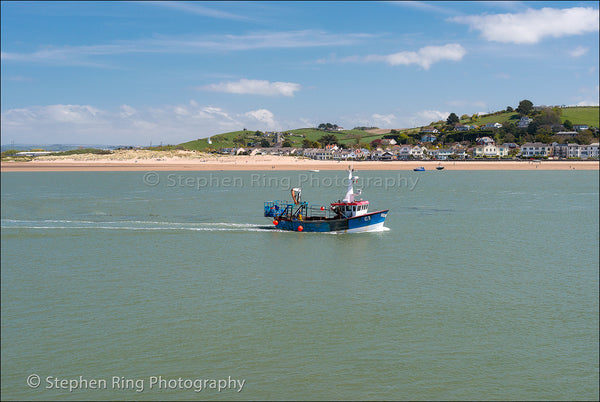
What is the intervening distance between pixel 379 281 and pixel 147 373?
52.8 feet

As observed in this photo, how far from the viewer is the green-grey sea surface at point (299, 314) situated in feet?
60.6

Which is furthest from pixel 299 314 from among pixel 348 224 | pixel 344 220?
pixel 348 224

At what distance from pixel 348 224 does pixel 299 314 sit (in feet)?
83.1

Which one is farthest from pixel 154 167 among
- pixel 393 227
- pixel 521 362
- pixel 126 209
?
pixel 521 362

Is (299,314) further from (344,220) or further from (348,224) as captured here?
(348,224)

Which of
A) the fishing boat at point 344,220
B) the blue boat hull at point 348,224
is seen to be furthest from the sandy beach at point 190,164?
the blue boat hull at point 348,224

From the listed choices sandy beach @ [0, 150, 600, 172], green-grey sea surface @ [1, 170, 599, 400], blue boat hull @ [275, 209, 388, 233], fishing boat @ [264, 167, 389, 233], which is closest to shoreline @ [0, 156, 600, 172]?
sandy beach @ [0, 150, 600, 172]

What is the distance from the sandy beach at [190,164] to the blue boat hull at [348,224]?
109066 mm

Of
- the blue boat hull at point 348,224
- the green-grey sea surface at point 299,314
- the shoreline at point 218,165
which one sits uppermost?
the shoreline at point 218,165

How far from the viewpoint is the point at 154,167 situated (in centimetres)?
17025

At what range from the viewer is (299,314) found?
24859mm

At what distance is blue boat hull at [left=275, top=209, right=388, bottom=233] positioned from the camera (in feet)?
162

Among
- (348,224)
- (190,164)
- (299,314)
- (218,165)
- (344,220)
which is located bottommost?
(299,314)

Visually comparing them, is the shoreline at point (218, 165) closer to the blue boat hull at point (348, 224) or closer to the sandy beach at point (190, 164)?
the sandy beach at point (190, 164)
